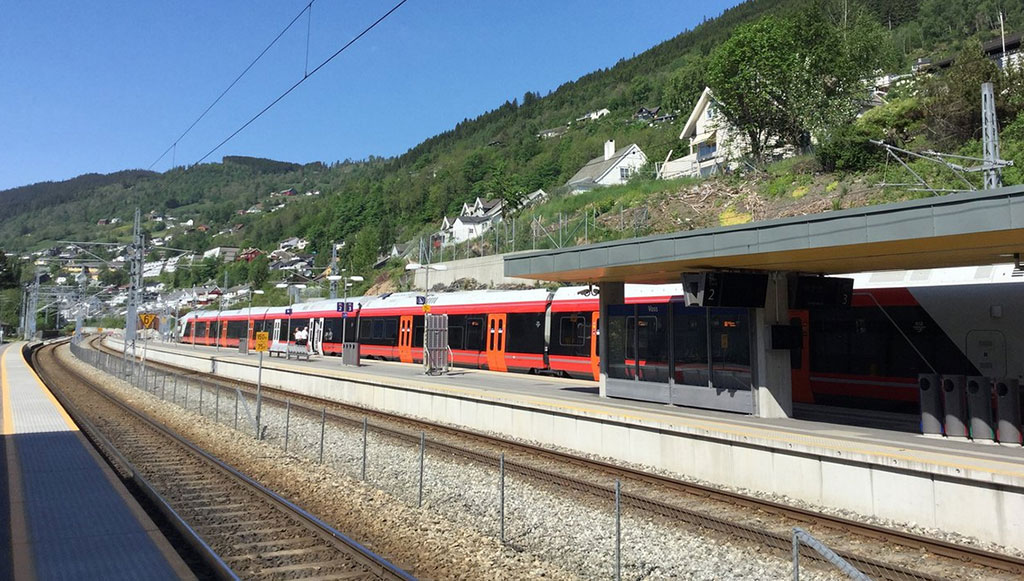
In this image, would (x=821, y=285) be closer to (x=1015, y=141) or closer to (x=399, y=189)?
(x=1015, y=141)

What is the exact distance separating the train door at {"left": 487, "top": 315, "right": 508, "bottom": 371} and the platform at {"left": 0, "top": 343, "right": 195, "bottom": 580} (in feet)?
52.1

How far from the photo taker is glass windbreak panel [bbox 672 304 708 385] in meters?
15.7

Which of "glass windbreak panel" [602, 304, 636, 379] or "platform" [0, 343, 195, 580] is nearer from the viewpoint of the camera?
"platform" [0, 343, 195, 580]

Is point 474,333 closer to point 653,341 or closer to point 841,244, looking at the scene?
point 653,341

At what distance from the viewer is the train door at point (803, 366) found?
57.5 feet

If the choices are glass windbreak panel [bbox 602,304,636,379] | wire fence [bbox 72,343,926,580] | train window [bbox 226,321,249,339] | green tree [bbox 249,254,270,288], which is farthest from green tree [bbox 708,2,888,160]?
green tree [bbox 249,254,270,288]

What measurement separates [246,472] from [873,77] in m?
54.6

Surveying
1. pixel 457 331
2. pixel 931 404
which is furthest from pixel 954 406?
pixel 457 331

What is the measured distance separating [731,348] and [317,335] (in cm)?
3218

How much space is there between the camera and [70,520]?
346 inches

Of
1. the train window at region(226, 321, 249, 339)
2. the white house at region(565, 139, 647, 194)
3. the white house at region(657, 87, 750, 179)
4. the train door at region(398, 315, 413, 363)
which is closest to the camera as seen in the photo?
the train door at region(398, 315, 413, 363)

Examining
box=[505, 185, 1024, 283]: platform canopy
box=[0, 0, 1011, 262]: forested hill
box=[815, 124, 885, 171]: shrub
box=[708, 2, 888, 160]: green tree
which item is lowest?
box=[505, 185, 1024, 283]: platform canopy

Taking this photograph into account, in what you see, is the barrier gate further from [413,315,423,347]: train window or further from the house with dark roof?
the house with dark roof

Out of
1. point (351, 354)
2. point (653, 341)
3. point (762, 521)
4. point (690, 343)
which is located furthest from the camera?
point (351, 354)
